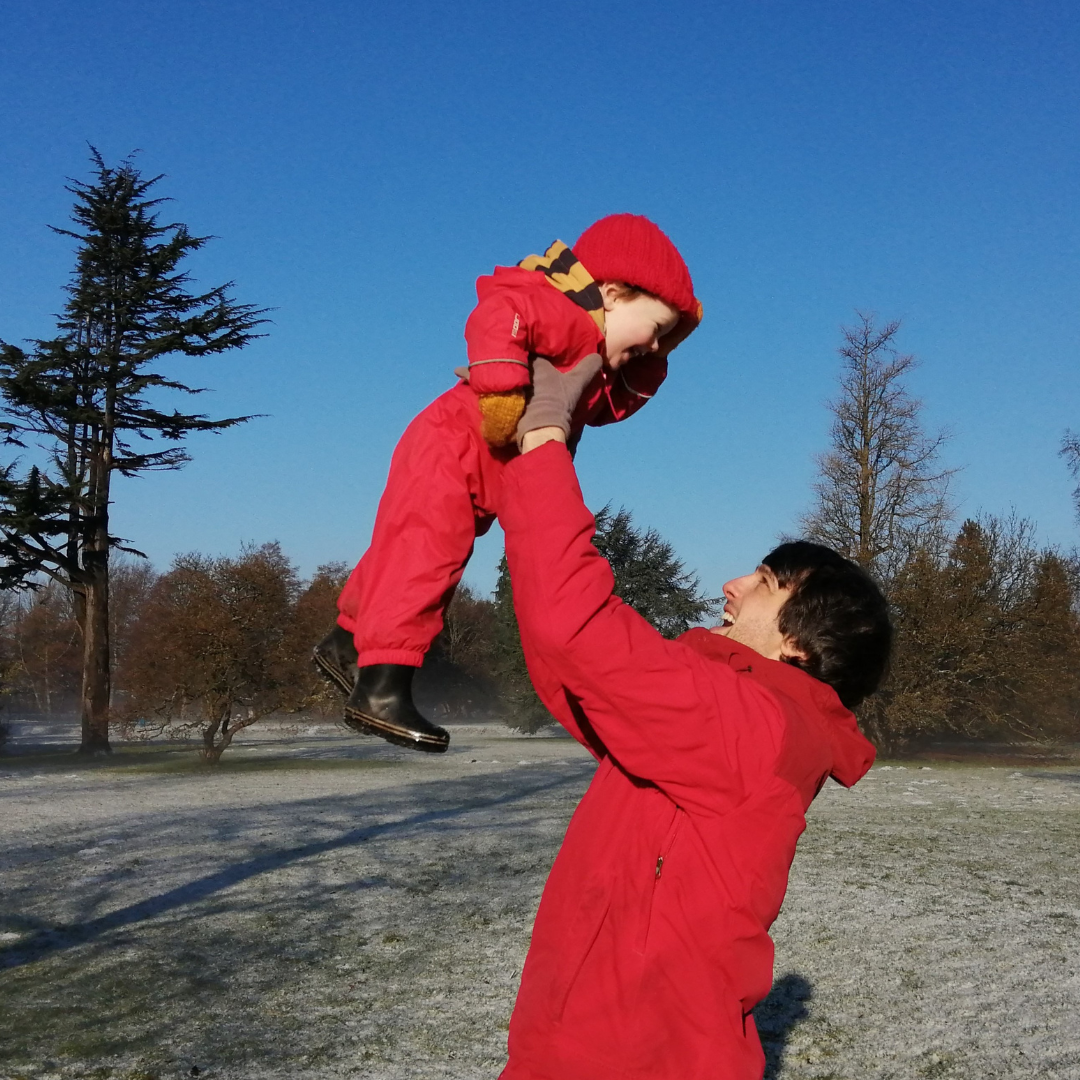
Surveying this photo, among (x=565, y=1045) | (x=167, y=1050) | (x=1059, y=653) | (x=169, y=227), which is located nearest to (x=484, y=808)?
(x=167, y=1050)

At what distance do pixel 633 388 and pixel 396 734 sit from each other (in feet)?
2.92

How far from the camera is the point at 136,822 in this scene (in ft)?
40.0

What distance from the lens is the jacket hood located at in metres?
1.75

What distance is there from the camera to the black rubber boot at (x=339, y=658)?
6.21 feet

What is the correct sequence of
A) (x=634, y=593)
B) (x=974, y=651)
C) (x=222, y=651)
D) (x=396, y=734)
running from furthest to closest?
1. (x=634, y=593)
2. (x=974, y=651)
3. (x=222, y=651)
4. (x=396, y=734)

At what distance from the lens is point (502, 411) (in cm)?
156

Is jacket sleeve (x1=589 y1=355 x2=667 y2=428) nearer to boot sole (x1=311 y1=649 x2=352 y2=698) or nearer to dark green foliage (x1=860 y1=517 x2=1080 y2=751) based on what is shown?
boot sole (x1=311 y1=649 x2=352 y2=698)

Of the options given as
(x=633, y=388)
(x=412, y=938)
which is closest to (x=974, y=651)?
(x=412, y=938)

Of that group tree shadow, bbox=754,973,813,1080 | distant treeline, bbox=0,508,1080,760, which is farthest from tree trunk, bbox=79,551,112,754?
tree shadow, bbox=754,973,813,1080

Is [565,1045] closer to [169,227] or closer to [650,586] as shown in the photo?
[169,227]

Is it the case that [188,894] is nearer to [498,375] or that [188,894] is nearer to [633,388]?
[633,388]

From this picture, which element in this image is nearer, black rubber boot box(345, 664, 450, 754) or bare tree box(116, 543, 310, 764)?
black rubber boot box(345, 664, 450, 754)

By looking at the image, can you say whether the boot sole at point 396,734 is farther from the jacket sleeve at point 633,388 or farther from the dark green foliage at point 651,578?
the dark green foliage at point 651,578

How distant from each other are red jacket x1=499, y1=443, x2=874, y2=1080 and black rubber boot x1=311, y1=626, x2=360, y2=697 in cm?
40
